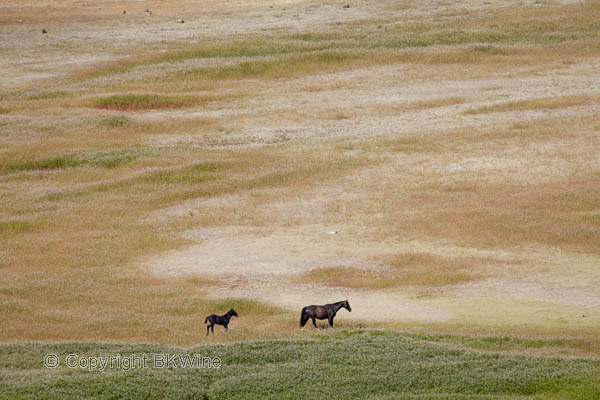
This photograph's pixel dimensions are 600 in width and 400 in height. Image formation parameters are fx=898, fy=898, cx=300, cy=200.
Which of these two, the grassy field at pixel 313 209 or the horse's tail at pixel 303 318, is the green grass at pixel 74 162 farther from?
the horse's tail at pixel 303 318

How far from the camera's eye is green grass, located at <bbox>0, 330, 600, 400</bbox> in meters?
19.2

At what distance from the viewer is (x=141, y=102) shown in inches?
2493

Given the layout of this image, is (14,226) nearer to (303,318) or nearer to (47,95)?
(303,318)

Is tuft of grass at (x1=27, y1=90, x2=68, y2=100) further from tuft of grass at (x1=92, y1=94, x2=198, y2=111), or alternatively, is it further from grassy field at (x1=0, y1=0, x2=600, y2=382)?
tuft of grass at (x1=92, y1=94, x2=198, y2=111)

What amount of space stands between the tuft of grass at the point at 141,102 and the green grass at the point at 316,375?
136ft

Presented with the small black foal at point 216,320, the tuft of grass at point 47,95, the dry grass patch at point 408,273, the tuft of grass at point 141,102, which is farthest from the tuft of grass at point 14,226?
the tuft of grass at point 47,95

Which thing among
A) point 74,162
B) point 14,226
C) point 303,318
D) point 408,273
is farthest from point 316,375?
point 74,162

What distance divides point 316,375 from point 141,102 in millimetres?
45868

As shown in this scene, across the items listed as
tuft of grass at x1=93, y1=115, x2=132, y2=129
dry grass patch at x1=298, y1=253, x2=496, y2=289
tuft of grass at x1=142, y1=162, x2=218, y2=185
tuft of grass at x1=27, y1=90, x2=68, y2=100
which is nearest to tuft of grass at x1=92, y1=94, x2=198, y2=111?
tuft of grass at x1=27, y1=90, x2=68, y2=100

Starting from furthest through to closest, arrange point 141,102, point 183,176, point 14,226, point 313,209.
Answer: point 141,102, point 183,176, point 313,209, point 14,226

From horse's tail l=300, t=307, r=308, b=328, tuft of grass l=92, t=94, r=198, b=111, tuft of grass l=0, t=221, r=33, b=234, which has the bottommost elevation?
horse's tail l=300, t=307, r=308, b=328

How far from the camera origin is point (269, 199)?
42156mm

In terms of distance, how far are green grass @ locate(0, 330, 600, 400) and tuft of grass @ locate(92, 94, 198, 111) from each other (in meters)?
41.3

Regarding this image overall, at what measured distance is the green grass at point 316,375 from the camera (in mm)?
19234
